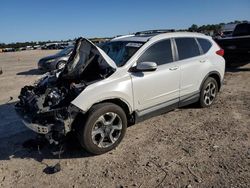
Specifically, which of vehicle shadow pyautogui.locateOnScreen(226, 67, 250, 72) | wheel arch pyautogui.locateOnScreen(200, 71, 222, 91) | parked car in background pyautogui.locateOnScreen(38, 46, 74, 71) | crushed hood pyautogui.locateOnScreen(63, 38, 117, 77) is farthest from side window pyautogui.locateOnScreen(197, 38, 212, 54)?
parked car in background pyautogui.locateOnScreen(38, 46, 74, 71)

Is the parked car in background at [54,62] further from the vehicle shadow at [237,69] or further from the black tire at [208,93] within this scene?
the black tire at [208,93]

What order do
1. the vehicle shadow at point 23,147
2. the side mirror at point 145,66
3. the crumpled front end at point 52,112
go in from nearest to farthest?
1. the crumpled front end at point 52,112
2. the vehicle shadow at point 23,147
3. the side mirror at point 145,66

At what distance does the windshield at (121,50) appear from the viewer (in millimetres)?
5387

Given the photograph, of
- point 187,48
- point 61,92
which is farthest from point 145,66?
point 187,48

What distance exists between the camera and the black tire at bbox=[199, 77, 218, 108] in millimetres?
6754

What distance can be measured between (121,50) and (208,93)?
2.53 m

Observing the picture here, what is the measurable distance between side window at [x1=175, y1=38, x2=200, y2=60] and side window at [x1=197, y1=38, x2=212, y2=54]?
0.19m

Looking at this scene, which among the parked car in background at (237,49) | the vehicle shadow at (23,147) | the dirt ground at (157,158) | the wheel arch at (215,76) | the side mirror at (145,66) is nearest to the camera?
the dirt ground at (157,158)

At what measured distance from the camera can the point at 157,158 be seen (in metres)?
4.64

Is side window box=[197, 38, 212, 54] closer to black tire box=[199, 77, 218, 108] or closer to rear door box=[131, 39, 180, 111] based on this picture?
black tire box=[199, 77, 218, 108]

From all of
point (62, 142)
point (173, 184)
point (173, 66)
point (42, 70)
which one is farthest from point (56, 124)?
point (42, 70)

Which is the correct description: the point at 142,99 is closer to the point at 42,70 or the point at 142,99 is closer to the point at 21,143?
the point at 21,143

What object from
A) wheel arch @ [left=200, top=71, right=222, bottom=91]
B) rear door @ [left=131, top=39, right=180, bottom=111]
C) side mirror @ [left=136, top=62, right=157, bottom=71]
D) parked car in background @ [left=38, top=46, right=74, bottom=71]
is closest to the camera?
side mirror @ [left=136, top=62, right=157, bottom=71]

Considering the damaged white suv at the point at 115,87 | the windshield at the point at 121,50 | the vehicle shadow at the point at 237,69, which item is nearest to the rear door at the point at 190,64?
the damaged white suv at the point at 115,87
